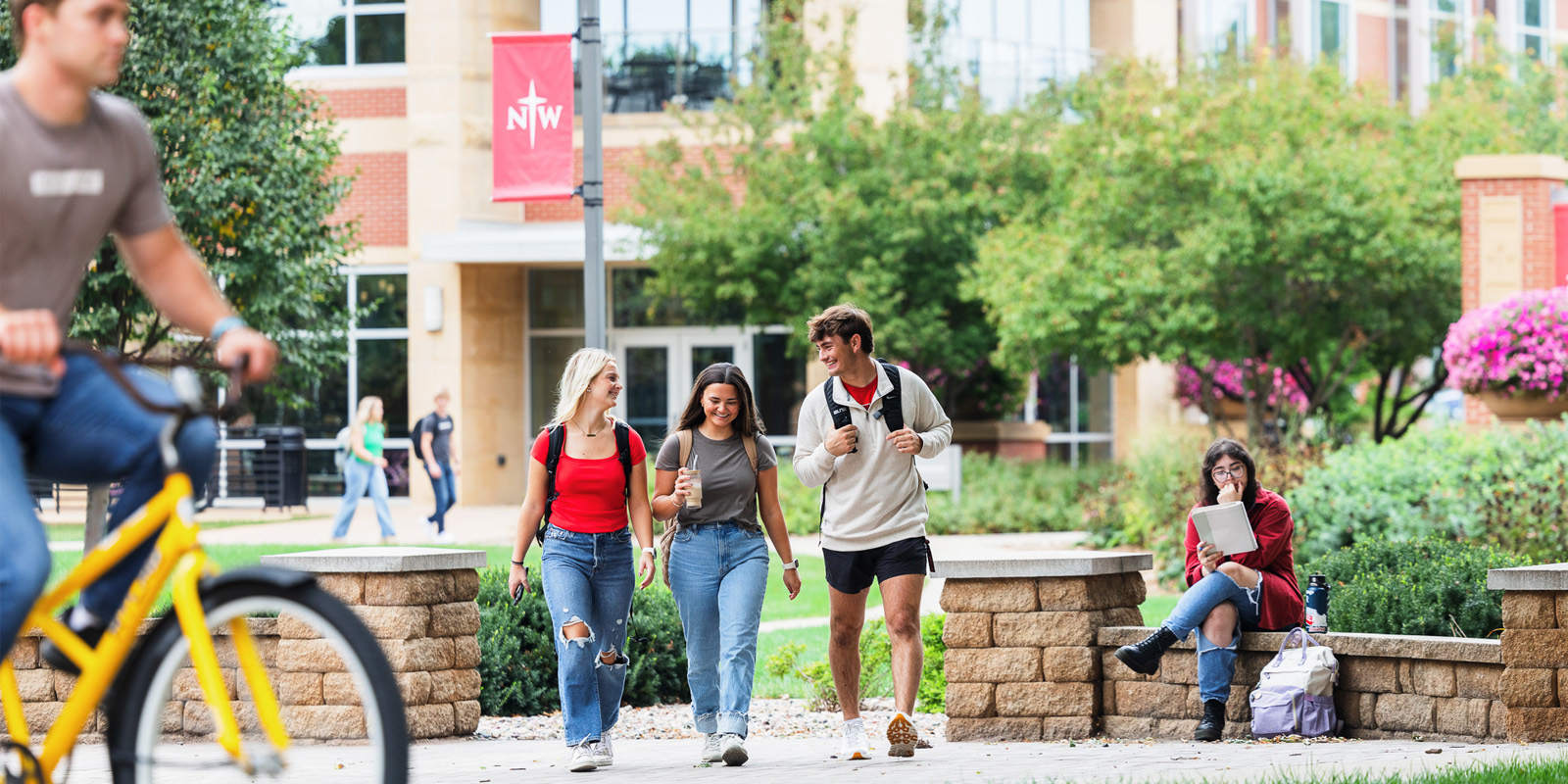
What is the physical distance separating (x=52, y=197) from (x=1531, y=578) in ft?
18.2

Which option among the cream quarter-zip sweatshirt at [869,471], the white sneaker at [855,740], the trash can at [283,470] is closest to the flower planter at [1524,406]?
the cream quarter-zip sweatshirt at [869,471]

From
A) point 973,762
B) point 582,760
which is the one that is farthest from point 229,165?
point 973,762

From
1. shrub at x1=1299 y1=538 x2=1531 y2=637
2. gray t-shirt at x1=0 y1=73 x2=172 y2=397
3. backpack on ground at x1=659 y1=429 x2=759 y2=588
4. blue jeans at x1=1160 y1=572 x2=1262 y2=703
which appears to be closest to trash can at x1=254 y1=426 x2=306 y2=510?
backpack on ground at x1=659 y1=429 x2=759 y2=588

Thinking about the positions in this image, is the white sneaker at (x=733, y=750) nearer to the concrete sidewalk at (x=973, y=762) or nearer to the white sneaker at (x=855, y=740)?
the concrete sidewalk at (x=973, y=762)

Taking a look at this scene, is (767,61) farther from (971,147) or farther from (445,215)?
(445,215)

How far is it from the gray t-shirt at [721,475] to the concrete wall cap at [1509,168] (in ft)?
35.8

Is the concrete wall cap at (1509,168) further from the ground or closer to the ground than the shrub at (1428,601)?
further from the ground

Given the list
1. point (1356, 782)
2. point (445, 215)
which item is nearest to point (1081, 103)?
point (445, 215)

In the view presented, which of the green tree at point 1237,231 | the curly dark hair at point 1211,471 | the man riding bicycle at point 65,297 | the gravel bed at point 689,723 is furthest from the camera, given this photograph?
the green tree at point 1237,231

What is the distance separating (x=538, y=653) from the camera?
904cm

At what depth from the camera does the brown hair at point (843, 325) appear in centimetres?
699

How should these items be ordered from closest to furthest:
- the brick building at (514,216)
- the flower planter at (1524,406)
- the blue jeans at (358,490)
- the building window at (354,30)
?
the flower planter at (1524,406) < the blue jeans at (358,490) < the brick building at (514,216) < the building window at (354,30)

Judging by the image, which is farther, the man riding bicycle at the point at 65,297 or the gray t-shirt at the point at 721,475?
the gray t-shirt at the point at 721,475

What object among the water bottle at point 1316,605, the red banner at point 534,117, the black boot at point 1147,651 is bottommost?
the black boot at point 1147,651
